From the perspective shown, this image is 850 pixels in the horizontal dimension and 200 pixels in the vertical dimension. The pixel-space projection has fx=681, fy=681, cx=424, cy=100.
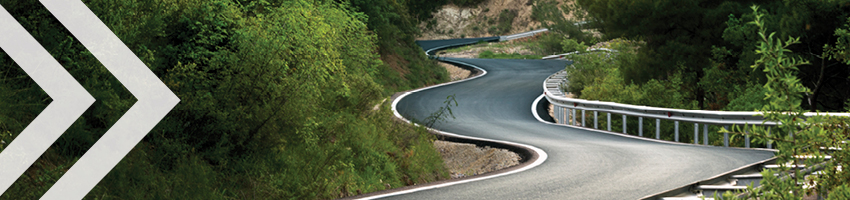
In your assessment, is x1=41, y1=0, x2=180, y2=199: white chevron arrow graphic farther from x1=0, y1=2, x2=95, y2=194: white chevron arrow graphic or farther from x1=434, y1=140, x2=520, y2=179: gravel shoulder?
x1=434, y1=140, x2=520, y2=179: gravel shoulder

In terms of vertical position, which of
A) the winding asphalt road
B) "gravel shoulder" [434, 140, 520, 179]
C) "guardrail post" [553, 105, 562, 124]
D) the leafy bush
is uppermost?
the leafy bush

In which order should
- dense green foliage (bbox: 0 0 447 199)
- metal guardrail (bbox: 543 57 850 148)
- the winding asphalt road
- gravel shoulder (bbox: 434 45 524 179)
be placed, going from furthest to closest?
metal guardrail (bbox: 543 57 850 148)
gravel shoulder (bbox: 434 45 524 179)
the winding asphalt road
dense green foliage (bbox: 0 0 447 199)

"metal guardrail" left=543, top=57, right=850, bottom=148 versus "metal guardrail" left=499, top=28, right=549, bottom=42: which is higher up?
"metal guardrail" left=499, top=28, right=549, bottom=42

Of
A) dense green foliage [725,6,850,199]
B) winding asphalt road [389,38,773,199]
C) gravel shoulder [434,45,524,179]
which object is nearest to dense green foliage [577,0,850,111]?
winding asphalt road [389,38,773,199]

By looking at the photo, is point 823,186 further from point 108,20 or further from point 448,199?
point 108,20

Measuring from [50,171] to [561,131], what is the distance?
1274cm

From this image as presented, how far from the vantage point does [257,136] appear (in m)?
8.90

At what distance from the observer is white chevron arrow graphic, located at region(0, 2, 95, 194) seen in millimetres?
6719

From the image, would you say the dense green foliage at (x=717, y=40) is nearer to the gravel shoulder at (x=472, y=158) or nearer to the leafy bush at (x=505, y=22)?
the gravel shoulder at (x=472, y=158)

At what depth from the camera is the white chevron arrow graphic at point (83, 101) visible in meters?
6.76

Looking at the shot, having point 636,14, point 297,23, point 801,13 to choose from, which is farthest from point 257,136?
point 636,14

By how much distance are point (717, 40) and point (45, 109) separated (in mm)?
22257

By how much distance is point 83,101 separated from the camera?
7.29 m

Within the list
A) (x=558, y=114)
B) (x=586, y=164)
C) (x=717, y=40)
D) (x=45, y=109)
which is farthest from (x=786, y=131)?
(x=717, y=40)
